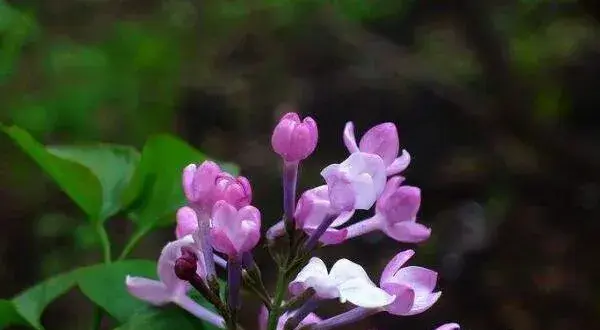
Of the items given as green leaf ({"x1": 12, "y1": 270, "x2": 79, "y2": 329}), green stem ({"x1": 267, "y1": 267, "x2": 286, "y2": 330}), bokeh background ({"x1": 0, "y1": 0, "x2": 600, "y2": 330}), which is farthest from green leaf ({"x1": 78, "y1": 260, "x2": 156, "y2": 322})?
bokeh background ({"x1": 0, "y1": 0, "x2": 600, "y2": 330})

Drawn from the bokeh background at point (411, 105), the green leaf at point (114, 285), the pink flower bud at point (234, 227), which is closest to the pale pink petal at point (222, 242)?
the pink flower bud at point (234, 227)

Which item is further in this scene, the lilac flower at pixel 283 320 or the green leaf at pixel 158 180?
the green leaf at pixel 158 180

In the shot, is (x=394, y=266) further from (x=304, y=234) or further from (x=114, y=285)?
(x=114, y=285)

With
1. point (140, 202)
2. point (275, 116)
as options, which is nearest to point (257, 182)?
point (275, 116)

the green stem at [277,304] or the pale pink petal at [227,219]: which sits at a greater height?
the pale pink petal at [227,219]

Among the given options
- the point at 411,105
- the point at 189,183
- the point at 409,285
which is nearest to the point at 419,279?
the point at 409,285

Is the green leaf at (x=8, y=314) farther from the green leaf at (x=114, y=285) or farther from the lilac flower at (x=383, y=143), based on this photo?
the lilac flower at (x=383, y=143)
